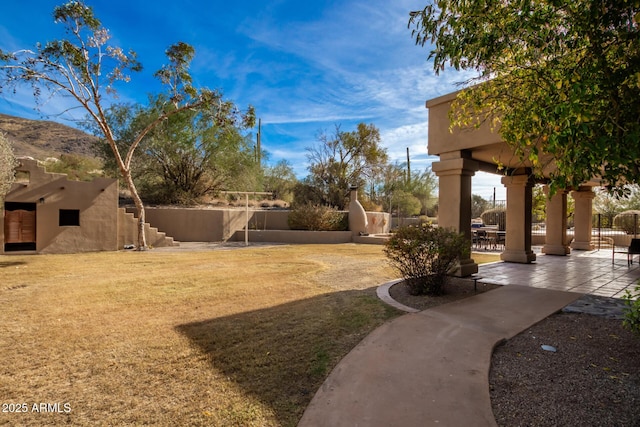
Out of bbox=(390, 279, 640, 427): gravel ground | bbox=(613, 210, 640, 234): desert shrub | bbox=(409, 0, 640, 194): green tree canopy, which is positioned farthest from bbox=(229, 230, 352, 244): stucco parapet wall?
bbox=(613, 210, 640, 234): desert shrub

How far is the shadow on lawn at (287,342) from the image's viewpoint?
2.61 meters

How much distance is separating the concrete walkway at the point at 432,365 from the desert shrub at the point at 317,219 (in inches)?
499

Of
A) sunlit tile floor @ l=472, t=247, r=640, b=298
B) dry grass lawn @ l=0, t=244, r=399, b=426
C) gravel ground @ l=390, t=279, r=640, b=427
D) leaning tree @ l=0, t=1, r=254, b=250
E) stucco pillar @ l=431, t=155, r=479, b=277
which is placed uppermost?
leaning tree @ l=0, t=1, r=254, b=250

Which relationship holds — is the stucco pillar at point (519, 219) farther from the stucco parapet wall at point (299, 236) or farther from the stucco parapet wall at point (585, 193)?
the stucco parapet wall at point (299, 236)

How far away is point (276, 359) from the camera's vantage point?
3.14 m

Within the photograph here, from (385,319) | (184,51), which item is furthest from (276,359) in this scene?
(184,51)

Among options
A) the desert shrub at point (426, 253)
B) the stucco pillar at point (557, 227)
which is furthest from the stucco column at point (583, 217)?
the desert shrub at point (426, 253)

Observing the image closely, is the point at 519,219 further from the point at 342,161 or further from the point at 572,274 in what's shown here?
the point at 342,161

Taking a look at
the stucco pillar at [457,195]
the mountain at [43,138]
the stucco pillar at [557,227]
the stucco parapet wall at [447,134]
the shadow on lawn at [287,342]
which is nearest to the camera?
the shadow on lawn at [287,342]

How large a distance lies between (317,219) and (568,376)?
603 inches

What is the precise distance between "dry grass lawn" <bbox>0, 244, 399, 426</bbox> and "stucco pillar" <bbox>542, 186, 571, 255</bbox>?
21.9ft

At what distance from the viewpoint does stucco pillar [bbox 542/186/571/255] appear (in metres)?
10.2

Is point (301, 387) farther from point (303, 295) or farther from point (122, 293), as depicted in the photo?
point (122, 293)

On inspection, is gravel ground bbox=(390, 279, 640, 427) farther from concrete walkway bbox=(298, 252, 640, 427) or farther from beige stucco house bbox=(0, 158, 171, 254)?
beige stucco house bbox=(0, 158, 171, 254)
